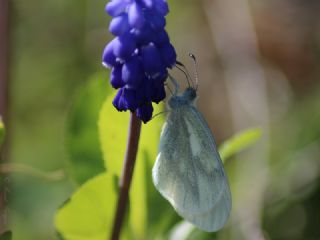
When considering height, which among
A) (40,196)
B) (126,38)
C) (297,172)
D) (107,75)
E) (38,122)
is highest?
(126,38)

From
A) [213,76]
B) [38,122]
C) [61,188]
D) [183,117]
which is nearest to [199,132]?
[183,117]

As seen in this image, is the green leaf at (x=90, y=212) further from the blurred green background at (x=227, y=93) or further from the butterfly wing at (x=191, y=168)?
the blurred green background at (x=227, y=93)

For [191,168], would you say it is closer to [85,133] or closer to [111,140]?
[111,140]

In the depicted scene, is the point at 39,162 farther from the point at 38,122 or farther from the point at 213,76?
the point at 213,76

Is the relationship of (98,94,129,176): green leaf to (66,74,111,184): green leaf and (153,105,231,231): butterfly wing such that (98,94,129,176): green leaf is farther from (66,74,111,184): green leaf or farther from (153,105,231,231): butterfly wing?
(153,105,231,231): butterfly wing

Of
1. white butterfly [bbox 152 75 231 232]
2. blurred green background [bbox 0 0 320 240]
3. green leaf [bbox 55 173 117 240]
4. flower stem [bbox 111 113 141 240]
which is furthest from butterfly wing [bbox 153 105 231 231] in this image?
blurred green background [bbox 0 0 320 240]
